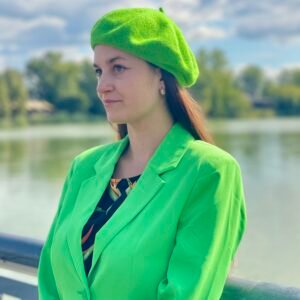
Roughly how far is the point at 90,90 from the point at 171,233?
57.7 m

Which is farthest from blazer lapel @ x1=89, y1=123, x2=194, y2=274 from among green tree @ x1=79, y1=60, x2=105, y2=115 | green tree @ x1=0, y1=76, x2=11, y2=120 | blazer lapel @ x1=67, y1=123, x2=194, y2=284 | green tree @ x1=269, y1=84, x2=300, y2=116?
green tree @ x1=269, y1=84, x2=300, y2=116

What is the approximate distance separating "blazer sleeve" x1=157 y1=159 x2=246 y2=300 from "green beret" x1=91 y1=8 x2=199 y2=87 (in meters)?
0.32

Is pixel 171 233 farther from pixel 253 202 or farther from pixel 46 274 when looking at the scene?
pixel 253 202

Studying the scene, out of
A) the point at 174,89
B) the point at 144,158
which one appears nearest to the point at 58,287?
the point at 144,158

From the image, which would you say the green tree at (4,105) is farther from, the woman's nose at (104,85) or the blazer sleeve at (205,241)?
the blazer sleeve at (205,241)

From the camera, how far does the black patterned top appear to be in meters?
1.57

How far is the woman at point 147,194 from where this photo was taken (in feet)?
4.54

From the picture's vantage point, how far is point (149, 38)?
4.98ft

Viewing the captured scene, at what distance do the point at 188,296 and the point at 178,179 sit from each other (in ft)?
0.94

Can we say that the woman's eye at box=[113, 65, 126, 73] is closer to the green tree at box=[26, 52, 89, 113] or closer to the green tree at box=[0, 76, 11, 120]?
the green tree at box=[0, 76, 11, 120]

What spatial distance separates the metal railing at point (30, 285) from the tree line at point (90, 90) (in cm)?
4962

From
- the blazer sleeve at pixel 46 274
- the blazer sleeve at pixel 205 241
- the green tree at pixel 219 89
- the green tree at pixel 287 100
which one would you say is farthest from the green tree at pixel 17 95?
the blazer sleeve at pixel 205 241

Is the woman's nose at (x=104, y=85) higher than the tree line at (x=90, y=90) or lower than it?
higher

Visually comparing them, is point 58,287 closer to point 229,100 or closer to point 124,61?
point 124,61
